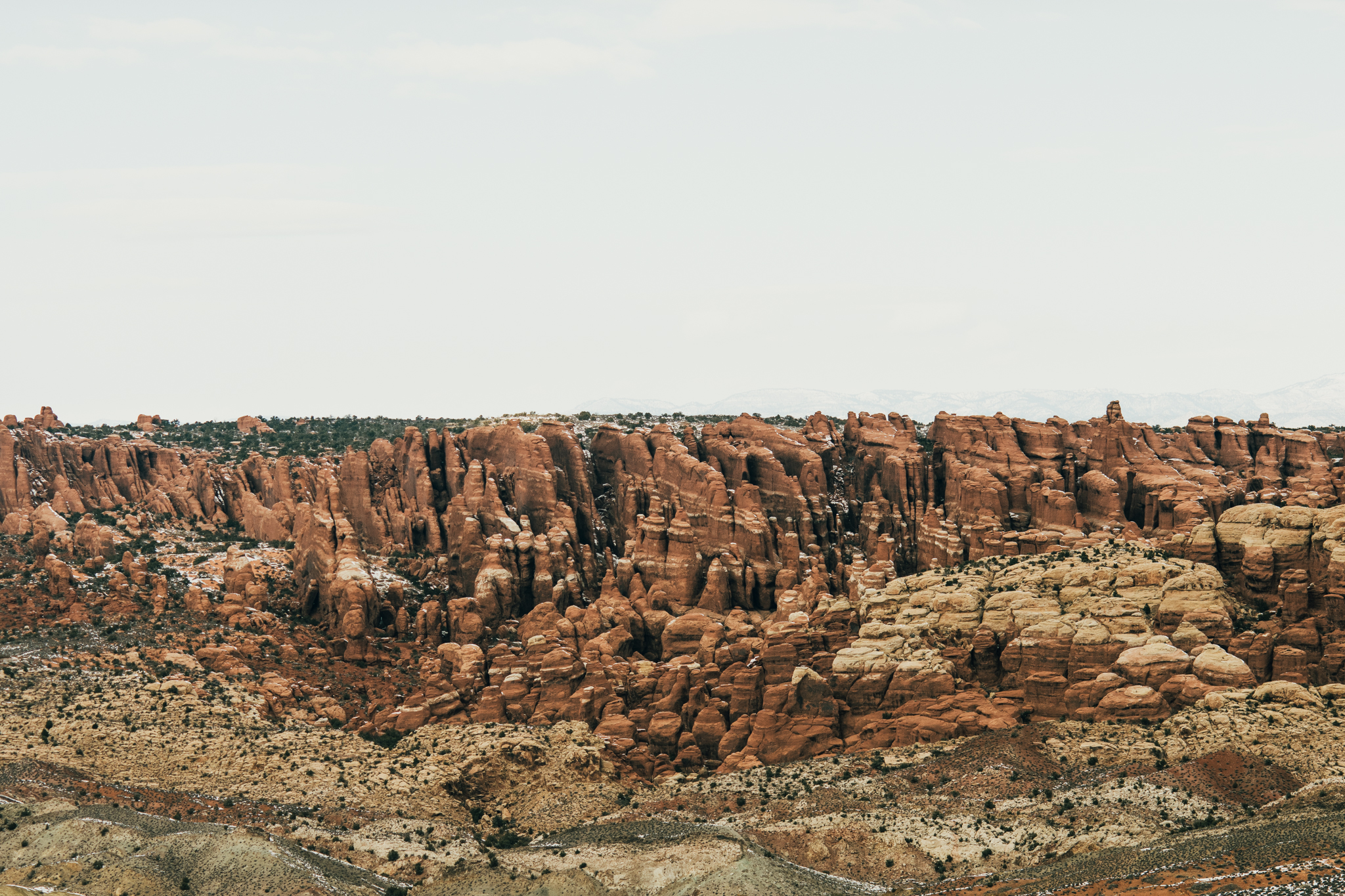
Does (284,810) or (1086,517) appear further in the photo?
(1086,517)

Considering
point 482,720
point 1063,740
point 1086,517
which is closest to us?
point 1063,740

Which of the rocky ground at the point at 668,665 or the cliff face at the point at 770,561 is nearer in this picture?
the rocky ground at the point at 668,665

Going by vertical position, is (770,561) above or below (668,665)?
above

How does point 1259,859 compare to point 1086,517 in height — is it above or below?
below

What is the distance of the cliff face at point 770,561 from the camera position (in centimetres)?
10019

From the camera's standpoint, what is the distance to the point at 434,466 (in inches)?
6083

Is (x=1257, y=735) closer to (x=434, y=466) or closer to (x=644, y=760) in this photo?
(x=644, y=760)

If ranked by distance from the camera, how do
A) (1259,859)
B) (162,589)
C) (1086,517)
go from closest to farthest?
(1259,859), (162,589), (1086,517)

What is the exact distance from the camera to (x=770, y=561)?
138 m

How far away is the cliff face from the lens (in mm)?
100188

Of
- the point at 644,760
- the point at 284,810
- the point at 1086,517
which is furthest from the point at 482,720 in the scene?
the point at 1086,517

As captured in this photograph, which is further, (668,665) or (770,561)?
(770,561)

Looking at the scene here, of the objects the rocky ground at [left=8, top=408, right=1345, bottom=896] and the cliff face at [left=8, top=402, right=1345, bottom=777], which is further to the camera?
the cliff face at [left=8, top=402, right=1345, bottom=777]

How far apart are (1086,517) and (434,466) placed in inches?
2957
